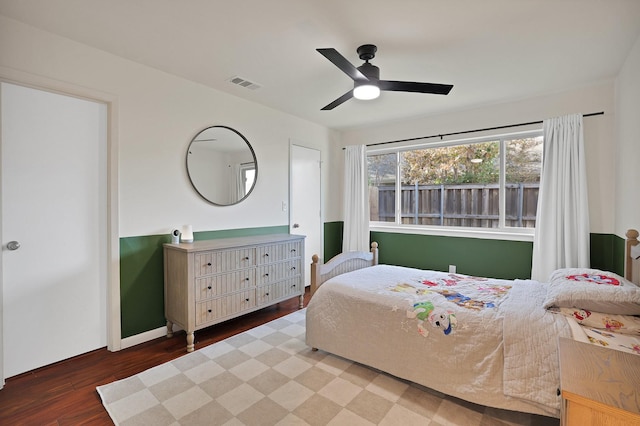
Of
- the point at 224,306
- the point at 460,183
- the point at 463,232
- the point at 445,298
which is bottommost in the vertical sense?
the point at 224,306

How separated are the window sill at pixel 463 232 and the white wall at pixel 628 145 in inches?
32.6

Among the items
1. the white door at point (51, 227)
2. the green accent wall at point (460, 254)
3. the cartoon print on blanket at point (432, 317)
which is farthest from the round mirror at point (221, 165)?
the cartoon print on blanket at point (432, 317)

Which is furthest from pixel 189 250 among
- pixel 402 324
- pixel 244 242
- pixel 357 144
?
pixel 357 144

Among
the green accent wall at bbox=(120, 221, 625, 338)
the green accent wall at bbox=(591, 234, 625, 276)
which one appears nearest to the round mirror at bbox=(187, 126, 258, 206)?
the green accent wall at bbox=(120, 221, 625, 338)

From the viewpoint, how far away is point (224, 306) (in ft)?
9.66

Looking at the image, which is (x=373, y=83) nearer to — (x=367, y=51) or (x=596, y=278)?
(x=367, y=51)

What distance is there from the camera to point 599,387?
89cm

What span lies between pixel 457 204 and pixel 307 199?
2.13 metres

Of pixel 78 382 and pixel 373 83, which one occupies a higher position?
pixel 373 83

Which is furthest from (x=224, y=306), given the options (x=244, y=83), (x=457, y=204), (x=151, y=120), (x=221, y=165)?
(x=457, y=204)

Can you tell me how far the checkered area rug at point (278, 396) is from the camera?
5.91 ft

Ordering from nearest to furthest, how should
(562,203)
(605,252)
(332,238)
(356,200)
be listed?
1. (605,252)
2. (562,203)
3. (356,200)
4. (332,238)

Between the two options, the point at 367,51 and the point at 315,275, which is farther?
the point at 315,275

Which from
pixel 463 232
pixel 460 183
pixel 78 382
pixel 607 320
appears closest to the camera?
pixel 607 320
